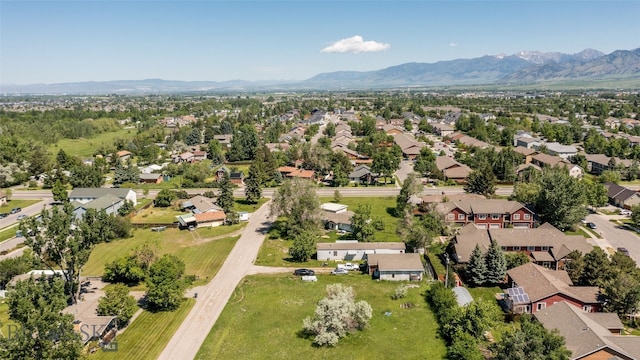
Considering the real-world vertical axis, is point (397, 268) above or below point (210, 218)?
below

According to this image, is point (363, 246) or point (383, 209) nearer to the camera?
point (363, 246)

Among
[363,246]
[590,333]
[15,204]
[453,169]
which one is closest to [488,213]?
[363,246]

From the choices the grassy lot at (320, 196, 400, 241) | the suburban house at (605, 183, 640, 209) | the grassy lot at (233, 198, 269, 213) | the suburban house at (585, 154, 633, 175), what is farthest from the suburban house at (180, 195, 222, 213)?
the suburban house at (585, 154, 633, 175)

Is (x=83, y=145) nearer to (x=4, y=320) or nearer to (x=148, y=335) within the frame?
(x=4, y=320)

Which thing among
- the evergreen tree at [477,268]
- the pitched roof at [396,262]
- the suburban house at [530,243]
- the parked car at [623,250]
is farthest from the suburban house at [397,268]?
the parked car at [623,250]

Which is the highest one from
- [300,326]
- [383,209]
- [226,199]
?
[226,199]

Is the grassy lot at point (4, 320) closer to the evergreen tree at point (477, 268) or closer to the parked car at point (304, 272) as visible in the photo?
the parked car at point (304, 272)

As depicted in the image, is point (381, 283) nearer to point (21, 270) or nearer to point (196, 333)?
point (196, 333)
